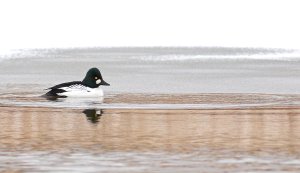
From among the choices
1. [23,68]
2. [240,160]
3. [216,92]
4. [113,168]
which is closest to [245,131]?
[240,160]

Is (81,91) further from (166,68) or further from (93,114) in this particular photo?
(166,68)

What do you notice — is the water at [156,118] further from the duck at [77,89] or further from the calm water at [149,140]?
the duck at [77,89]

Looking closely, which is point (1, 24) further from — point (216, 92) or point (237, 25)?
point (216, 92)

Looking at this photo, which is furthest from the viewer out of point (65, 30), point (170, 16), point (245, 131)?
point (170, 16)

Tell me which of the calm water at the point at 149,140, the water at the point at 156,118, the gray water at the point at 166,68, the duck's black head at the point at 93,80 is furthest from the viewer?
the gray water at the point at 166,68

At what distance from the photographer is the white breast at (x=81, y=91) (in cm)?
1628

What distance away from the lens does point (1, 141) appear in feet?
34.8

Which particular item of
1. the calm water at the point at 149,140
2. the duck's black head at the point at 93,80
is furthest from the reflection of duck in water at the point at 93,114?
the duck's black head at the point at 93,80

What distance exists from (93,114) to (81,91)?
3206 mm

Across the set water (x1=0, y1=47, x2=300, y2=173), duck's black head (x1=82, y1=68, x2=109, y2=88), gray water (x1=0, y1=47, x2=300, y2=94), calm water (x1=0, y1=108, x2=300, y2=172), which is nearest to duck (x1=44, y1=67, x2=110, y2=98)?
duck's black head (x1=82, y1=68, x2=109, y2=88)

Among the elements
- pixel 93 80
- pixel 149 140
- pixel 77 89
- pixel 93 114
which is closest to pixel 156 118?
pixel 93 114

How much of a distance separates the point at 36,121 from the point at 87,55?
13.2 m

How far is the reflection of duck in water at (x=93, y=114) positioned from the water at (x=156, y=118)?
0.01 m

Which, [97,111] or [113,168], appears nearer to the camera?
[113,168]
